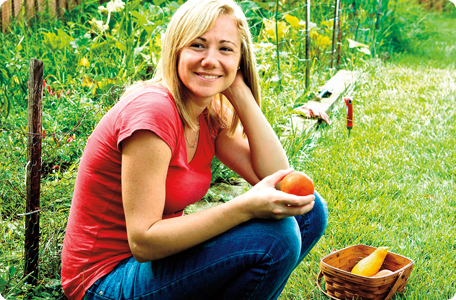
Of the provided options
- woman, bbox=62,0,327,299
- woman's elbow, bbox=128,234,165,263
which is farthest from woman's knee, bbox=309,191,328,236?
woman's elbow, bbox=128,234,165,263

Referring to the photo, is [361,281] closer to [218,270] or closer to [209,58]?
[218,270]

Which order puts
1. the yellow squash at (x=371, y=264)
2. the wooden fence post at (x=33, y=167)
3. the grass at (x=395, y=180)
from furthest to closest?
the grass at (x=395, y=180) → the yellow squash at (x=371, y=264) → the wooden fence post at (x=33, y=167)

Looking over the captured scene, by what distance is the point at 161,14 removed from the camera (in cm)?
446

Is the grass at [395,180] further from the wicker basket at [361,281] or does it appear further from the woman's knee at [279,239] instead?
the woman's knee at [279,239]

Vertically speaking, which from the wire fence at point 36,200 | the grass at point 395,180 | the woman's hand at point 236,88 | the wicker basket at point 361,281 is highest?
the woman's hand at point 236,88

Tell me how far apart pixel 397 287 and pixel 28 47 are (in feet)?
10.7

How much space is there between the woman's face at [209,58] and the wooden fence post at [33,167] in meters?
0.50

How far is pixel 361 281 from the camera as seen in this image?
1840 mm

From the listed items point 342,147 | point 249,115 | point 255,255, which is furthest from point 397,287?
point 342,147

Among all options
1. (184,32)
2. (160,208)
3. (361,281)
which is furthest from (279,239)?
(184,32)

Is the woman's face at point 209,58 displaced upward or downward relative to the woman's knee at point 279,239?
upward

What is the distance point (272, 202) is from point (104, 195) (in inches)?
22.0

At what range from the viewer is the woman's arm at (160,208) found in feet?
4.53

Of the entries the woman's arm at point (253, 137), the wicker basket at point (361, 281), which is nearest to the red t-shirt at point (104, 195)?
the woman's arm at point (253, 137)
